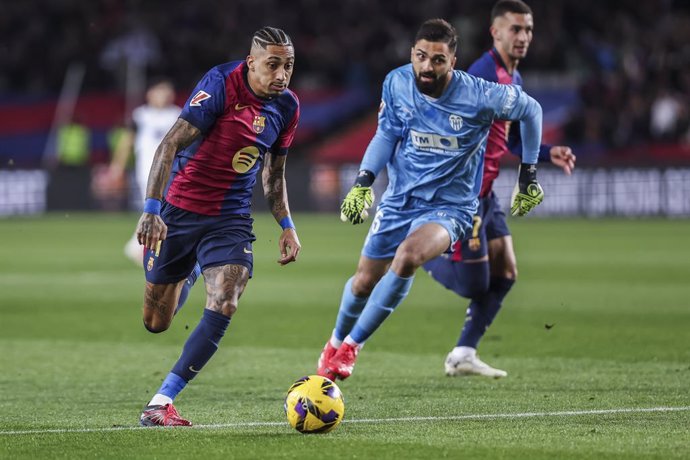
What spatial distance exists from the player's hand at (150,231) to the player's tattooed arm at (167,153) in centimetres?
16

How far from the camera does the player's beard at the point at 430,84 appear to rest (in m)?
8.27

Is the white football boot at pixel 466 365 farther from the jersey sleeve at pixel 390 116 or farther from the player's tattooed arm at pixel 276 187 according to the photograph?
the player's tattooed arm at pixel 276 187

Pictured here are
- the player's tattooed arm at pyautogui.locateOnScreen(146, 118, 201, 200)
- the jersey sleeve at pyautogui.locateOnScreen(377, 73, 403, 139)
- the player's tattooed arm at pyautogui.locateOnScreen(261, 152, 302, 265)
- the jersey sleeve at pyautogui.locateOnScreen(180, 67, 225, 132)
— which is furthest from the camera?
the jersey sleeve at pyautogui.locateOnScreen(377, 73, 403, 139)

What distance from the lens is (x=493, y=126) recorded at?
945cm

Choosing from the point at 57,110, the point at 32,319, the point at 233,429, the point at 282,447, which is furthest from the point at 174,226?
the point at 57,110

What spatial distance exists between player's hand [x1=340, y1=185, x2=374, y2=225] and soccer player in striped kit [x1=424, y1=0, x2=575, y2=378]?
1195 millimetres

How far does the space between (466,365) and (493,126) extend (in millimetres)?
1665

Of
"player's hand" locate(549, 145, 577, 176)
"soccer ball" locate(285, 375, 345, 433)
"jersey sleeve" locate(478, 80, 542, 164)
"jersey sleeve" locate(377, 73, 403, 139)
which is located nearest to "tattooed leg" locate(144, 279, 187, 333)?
"soccer ball" locate(285, 375, 345, 433)

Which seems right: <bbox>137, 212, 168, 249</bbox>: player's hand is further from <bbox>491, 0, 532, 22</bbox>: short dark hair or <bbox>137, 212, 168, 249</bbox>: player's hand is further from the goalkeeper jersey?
<bbox>491, 0, 532, 22</bbox>: short dark hair

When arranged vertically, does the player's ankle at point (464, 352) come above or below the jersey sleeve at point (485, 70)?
below

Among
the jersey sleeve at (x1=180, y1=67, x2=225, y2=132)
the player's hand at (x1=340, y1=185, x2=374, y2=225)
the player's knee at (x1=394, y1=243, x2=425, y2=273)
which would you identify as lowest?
the player's knee at (x1=394, y1=243, x2=425, y2=273)

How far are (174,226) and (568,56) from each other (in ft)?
78.0

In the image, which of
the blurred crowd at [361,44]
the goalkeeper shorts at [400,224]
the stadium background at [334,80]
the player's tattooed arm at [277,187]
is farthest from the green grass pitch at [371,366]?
the blurred crowd at [361,44]

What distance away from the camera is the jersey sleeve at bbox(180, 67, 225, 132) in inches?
288
